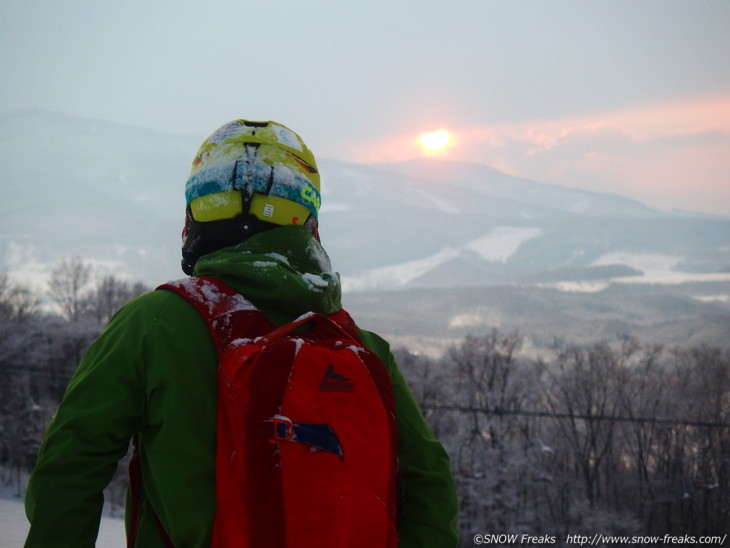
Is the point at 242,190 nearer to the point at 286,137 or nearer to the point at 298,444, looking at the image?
the point at 286,137

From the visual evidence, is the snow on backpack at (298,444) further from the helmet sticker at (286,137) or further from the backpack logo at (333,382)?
the helmet sticker at (286,137)

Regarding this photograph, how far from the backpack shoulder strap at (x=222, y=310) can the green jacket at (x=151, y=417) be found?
0.06ft

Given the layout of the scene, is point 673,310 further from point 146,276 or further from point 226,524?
point 226,524

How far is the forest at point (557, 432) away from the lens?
39250mm

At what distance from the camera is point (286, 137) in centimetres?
197

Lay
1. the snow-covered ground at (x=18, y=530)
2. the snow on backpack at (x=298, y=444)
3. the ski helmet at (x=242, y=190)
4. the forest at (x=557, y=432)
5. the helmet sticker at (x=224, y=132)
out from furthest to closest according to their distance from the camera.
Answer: the forest at (x=557, y=432)
the snow-covered ground at (x=18, y=530)
the helmet sticker at (x=224, y=132)
the ski helmet at (x=242, y=190)
the snow on backpack at (x=298, y=444)

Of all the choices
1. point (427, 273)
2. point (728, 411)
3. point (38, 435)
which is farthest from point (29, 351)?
point (427, 273)

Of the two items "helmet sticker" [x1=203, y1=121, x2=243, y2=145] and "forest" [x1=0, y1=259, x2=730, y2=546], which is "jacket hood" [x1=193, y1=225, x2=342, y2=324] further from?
"forest" [x1=0, y1=259, x2=730, y2=546]

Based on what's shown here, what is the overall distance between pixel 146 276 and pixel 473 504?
114389 mm

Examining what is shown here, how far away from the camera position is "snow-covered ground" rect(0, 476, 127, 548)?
19.8ft

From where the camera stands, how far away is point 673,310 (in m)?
130

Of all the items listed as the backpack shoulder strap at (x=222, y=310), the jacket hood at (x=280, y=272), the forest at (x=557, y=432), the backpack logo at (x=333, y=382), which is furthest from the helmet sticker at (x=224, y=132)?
the forest at (x=557, y=432)

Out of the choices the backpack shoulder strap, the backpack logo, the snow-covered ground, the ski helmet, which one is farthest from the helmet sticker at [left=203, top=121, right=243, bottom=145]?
the snow-covered ground

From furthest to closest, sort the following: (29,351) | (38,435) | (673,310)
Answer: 1. (673,310)
2. (29,351)
3. (38,435)
